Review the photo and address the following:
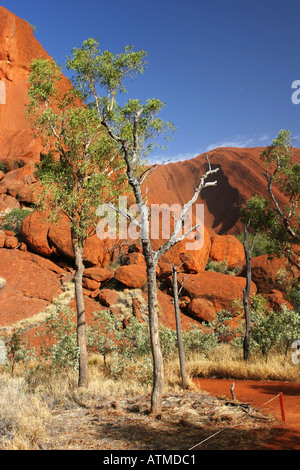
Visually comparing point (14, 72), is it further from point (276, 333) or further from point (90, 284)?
point (276, 333)

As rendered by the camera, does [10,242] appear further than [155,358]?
Yes

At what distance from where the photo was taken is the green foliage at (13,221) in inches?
1192

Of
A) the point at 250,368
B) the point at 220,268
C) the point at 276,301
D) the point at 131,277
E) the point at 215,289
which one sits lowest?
the point at 250,368

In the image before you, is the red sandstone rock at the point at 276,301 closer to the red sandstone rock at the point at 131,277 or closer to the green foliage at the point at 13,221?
the red sandstone rock at the point at 131,277

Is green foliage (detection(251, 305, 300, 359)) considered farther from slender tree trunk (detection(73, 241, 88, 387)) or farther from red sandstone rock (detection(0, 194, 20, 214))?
red sandstone rock (detection(0, 194, 20, 214))

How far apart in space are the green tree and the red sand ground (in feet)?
19.8

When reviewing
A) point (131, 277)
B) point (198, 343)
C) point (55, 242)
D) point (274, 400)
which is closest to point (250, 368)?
point (198, 343)

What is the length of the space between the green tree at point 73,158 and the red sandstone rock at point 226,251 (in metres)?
23.7

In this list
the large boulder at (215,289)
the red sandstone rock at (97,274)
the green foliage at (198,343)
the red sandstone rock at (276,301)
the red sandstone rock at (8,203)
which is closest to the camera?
the green foliage at (198,343)

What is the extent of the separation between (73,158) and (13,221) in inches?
825

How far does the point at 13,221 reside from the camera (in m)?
31.0

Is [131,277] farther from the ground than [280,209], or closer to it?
closer to it

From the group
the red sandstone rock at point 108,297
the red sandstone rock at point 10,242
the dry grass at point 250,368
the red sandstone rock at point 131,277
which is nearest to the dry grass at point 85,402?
the dry grass at point 250,368
